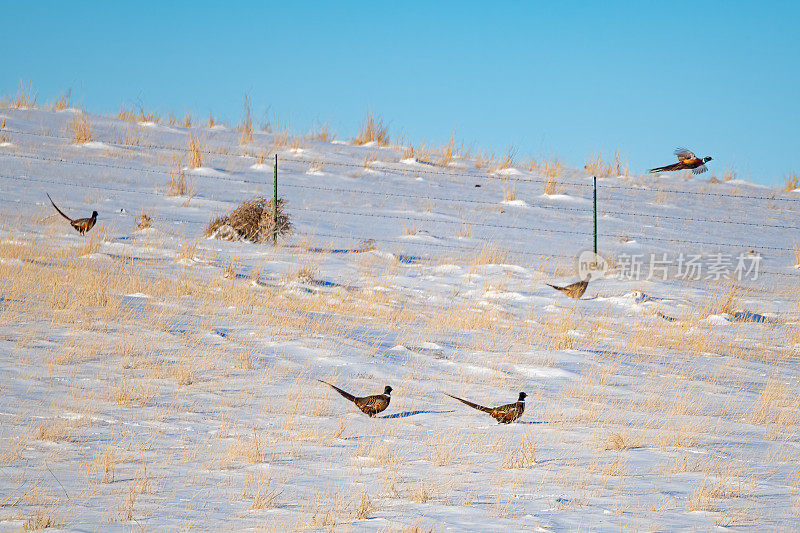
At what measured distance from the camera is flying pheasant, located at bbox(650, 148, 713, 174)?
917cm

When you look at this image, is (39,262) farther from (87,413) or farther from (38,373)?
(87,413)

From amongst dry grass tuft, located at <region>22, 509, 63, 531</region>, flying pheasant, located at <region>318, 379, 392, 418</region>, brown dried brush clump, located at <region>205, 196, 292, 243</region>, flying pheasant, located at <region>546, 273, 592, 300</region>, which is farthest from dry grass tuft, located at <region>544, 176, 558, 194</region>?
dry grass tuft, located at <region>22, 509, 63, 531</region>

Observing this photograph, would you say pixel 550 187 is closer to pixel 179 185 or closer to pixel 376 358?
pixel 179 185

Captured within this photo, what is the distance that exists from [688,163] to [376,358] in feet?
14.3

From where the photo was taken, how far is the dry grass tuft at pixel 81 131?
18.2 meters

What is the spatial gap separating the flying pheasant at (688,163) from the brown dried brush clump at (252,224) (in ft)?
20.4

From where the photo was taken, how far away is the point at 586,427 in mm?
5676

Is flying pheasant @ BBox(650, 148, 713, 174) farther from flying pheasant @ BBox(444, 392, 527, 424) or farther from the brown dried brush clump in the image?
the brown dried brush clump

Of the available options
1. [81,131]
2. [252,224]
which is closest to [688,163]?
[252,224]

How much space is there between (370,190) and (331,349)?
10.3 m

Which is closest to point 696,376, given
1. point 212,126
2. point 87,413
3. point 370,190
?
point 87,413

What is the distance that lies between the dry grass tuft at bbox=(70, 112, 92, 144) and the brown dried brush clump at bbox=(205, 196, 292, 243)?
21.6 feet
